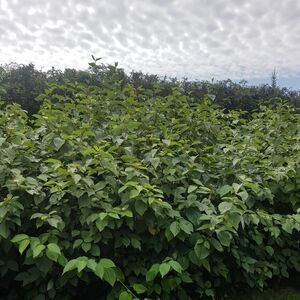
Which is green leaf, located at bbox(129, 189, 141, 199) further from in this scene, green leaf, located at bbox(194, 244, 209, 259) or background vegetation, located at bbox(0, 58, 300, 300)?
green leaf, located at bbox(194, 244, 209, 259)

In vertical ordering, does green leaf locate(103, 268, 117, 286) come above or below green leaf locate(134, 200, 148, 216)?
below

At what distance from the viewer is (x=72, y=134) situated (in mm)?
3041

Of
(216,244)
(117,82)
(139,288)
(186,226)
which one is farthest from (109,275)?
(117,82)

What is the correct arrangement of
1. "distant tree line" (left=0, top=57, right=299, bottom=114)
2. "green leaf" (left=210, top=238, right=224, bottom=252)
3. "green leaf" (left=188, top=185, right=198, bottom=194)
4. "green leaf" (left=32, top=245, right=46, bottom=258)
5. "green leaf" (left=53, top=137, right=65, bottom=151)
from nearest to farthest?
1. "green leaf" (left=32, top=245, right=46, bottom=258)
2. "green leaf" (left=210, top=238, right=224, bottom=252)
3. "green leaf" (left=188, top=185, right=198, bottom=194)
4. "green leaf" (left=53, top=137, right=65, bottom=151)
5. "distant tree line" (left=0, top=57, right=299, bottom=114)

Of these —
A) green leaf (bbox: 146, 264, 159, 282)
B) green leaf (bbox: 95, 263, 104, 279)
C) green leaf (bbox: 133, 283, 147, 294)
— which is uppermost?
green leaf (bbox: 95, 263, 104, 279)

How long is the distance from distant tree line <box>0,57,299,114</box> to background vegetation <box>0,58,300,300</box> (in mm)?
701

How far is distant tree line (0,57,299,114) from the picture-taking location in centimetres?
441

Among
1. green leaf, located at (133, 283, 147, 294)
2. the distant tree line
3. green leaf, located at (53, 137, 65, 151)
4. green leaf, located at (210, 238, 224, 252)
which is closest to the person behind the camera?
green leaf, located at (133, 283, 147, 294)

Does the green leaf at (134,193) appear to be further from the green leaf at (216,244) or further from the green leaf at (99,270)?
the green leaf at (216,244)

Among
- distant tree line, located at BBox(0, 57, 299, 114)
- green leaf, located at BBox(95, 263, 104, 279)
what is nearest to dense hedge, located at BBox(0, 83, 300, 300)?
green leaf, located at BBox(95, 263, 104, 279)

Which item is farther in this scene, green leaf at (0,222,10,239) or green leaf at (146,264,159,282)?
green leaf at (146,264,159,282)

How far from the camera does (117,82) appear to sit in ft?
13.1

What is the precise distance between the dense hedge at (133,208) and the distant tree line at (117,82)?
34.0 inches

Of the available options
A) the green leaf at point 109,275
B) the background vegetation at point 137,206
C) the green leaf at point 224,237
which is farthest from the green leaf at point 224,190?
the green leaf at point 109,275
